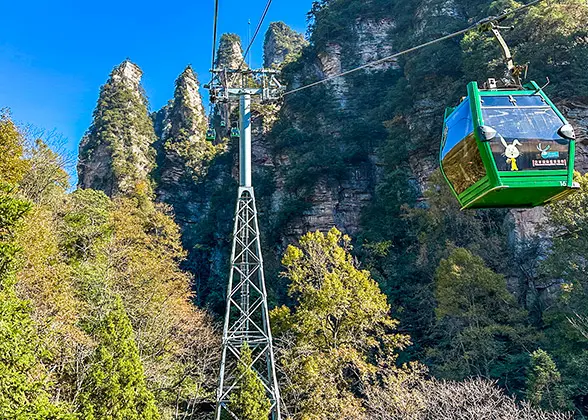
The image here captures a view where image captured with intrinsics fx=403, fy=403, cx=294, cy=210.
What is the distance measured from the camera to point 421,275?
741 inches

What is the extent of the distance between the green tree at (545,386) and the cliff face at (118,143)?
2904 cm

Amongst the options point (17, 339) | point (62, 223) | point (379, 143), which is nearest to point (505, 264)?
point (379, 143)

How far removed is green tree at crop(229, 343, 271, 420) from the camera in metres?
10.1

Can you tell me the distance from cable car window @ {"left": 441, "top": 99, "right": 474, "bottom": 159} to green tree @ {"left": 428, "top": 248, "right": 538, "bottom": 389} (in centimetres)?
1042

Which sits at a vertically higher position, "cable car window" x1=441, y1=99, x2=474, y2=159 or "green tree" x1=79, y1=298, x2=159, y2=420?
"cable car window" x1=441, y1=99, x2=474, y2=159

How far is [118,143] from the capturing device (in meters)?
36.6

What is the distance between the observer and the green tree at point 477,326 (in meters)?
12.8

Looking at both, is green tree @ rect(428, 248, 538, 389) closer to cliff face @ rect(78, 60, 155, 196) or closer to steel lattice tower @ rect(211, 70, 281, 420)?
steel lattice tower @ rect(211, 70, 281, 420)

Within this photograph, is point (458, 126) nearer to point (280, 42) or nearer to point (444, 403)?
point (444, 403)

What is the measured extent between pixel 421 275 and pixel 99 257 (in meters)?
14.1

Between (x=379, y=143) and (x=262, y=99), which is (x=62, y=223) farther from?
(x=379, y=143)

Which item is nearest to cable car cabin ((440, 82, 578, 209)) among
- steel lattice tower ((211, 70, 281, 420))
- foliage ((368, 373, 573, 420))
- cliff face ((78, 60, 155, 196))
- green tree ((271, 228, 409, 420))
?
steel lattice tower ((211, 70, 281, 420))

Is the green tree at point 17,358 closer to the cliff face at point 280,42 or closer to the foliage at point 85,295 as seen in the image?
the foliage at point 85,295

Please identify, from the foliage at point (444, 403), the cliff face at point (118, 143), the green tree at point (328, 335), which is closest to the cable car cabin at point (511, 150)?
the foliage at point (444, 403)
